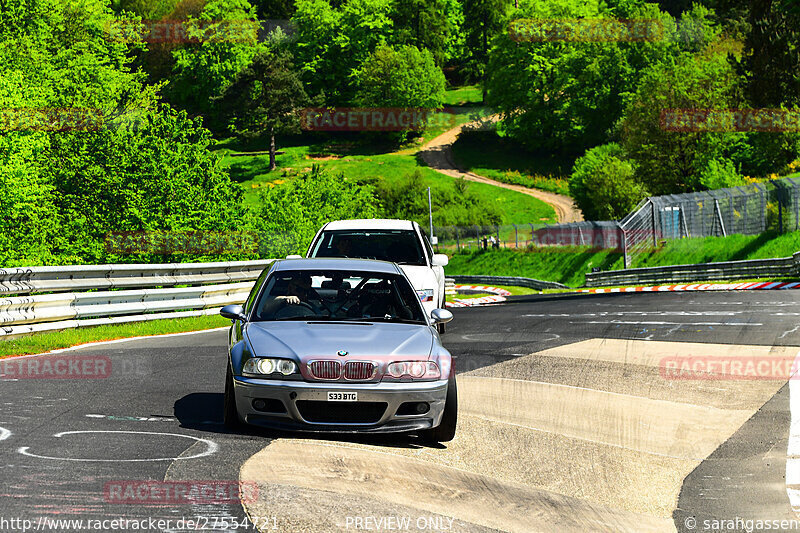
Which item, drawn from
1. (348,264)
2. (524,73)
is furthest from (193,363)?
(524,73)

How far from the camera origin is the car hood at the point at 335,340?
7.03 metres

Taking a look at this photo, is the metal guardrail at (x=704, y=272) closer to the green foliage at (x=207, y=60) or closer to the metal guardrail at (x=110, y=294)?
the metal guardrail at (x=110, y=294)

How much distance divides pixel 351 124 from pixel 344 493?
122208 mm

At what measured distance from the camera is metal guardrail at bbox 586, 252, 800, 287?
31.9 metres

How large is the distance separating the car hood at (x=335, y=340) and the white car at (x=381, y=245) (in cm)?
653

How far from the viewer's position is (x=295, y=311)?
7980 mm

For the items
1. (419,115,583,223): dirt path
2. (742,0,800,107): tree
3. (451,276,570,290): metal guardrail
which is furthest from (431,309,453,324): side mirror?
Result: (419,115,583,223): dirt path

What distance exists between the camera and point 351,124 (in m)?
126

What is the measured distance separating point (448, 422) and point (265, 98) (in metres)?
110

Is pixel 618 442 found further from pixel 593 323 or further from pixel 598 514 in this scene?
pixel 593 323
